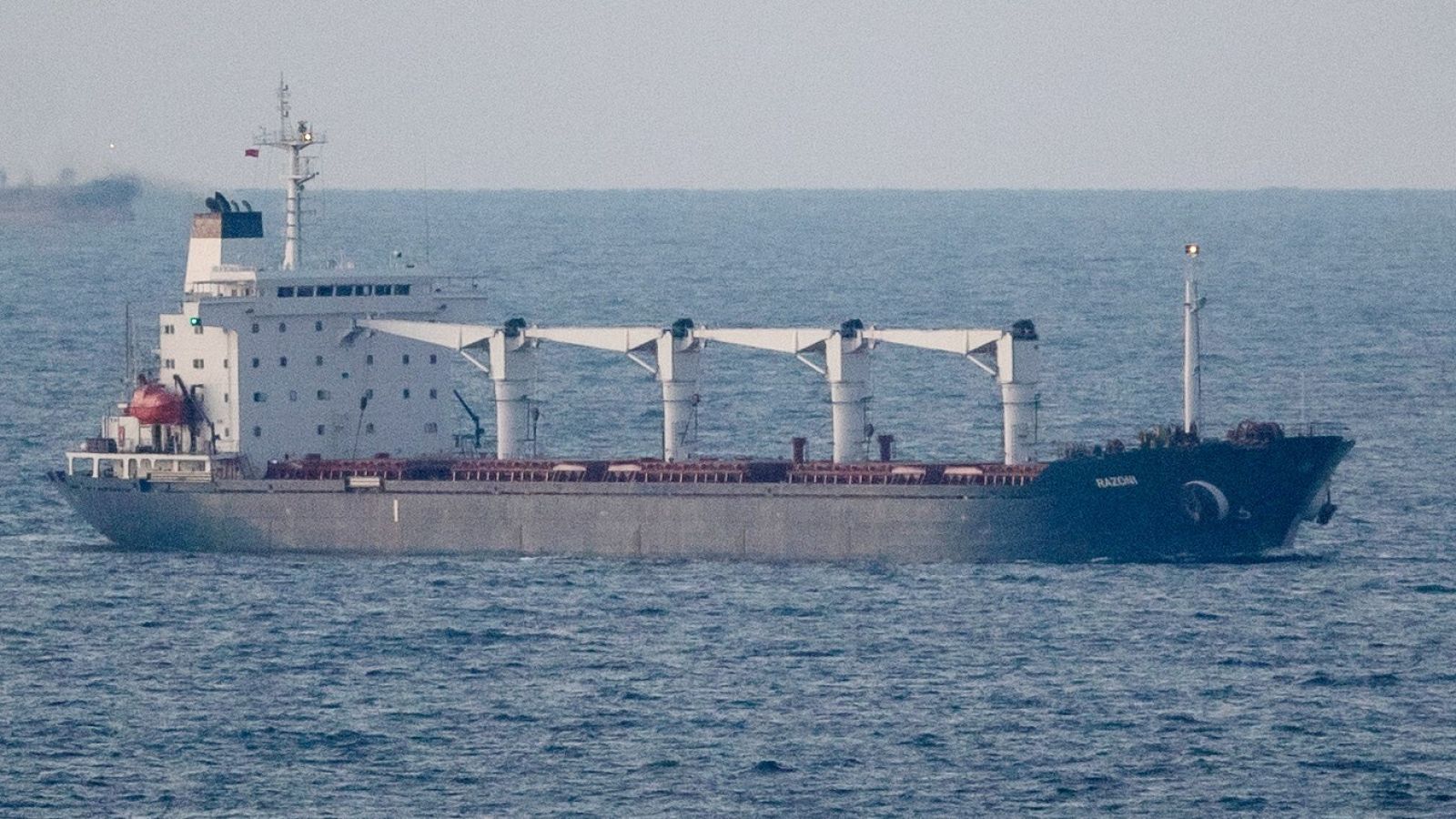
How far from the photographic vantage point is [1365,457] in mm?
87125

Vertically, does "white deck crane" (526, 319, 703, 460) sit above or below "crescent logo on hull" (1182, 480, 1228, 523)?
above

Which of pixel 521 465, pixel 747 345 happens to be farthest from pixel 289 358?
pixel 747 345

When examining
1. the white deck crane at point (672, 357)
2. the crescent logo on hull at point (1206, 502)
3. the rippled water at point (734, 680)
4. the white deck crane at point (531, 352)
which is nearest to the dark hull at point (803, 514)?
the crescent logo on hull at point (1206, 502)

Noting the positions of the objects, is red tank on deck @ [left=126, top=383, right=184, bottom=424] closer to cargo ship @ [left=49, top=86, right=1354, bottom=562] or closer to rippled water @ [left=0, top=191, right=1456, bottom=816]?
cargo ship @ [left=49, top=86, right=1354, bottom=562]

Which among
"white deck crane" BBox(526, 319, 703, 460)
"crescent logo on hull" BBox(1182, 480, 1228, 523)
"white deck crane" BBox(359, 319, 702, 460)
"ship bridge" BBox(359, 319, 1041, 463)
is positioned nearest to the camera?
"crescent logo on hull" BBox(1182, 480, 1228, 523)

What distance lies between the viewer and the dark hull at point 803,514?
6775 centimetres

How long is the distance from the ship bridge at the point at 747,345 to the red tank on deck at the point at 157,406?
506cm

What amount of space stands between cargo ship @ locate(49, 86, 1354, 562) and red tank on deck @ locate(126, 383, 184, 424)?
2.0 inches

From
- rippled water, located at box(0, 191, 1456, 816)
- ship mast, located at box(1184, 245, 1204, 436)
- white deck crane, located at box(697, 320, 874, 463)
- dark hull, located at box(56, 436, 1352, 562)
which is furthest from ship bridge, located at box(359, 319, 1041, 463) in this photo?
rippled water, located at box(0, 191, 1456, 816)

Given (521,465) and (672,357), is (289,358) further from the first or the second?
(672,357)

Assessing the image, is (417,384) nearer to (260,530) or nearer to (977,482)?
(260,530)

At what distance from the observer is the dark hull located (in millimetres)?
67750

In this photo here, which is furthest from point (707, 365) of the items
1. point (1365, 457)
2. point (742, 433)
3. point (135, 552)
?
point (135, 552)

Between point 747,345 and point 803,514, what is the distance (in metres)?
6.25
